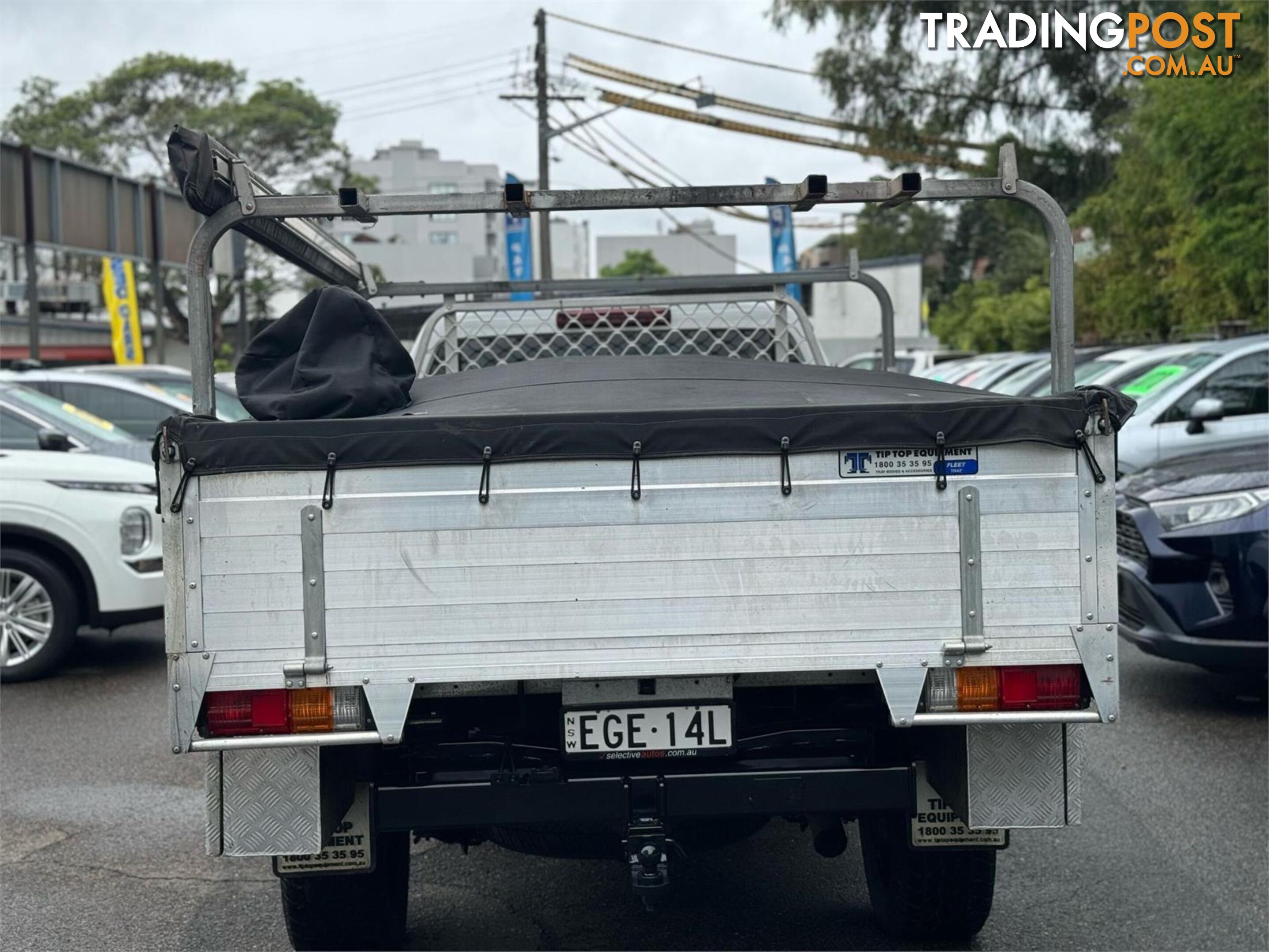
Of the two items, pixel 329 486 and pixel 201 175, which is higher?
pixel 201 175

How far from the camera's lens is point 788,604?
3.34 meters

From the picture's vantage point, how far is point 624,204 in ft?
12.2

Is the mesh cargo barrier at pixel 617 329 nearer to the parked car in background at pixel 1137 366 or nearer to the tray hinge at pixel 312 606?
the tray hinge at pixel 312 606

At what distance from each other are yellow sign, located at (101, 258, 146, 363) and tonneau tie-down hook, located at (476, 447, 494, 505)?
1078 inches

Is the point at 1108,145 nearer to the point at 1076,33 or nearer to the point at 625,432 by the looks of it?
the point at 1076,33

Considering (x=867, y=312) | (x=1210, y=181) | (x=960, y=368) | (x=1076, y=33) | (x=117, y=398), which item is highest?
(x=1076, y=33)

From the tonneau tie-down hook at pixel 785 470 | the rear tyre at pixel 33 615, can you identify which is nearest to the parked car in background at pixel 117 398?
the rear tyre at pixel 33 615

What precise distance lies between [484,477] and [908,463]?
969mm

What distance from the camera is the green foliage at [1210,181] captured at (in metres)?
15.7

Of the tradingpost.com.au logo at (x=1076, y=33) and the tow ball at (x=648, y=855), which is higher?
the tradingpost.com.au logo at (x=1076, y=33)

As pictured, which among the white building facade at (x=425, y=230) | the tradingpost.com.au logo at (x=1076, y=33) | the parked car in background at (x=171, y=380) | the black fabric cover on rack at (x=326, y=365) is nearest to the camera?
the black fabric cover on rack at (x=326, y=365)

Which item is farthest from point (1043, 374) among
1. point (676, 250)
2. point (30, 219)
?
point (676, 250)

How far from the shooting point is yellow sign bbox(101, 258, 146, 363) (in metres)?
29.2

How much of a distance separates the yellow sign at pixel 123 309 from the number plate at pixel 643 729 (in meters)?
27.4
